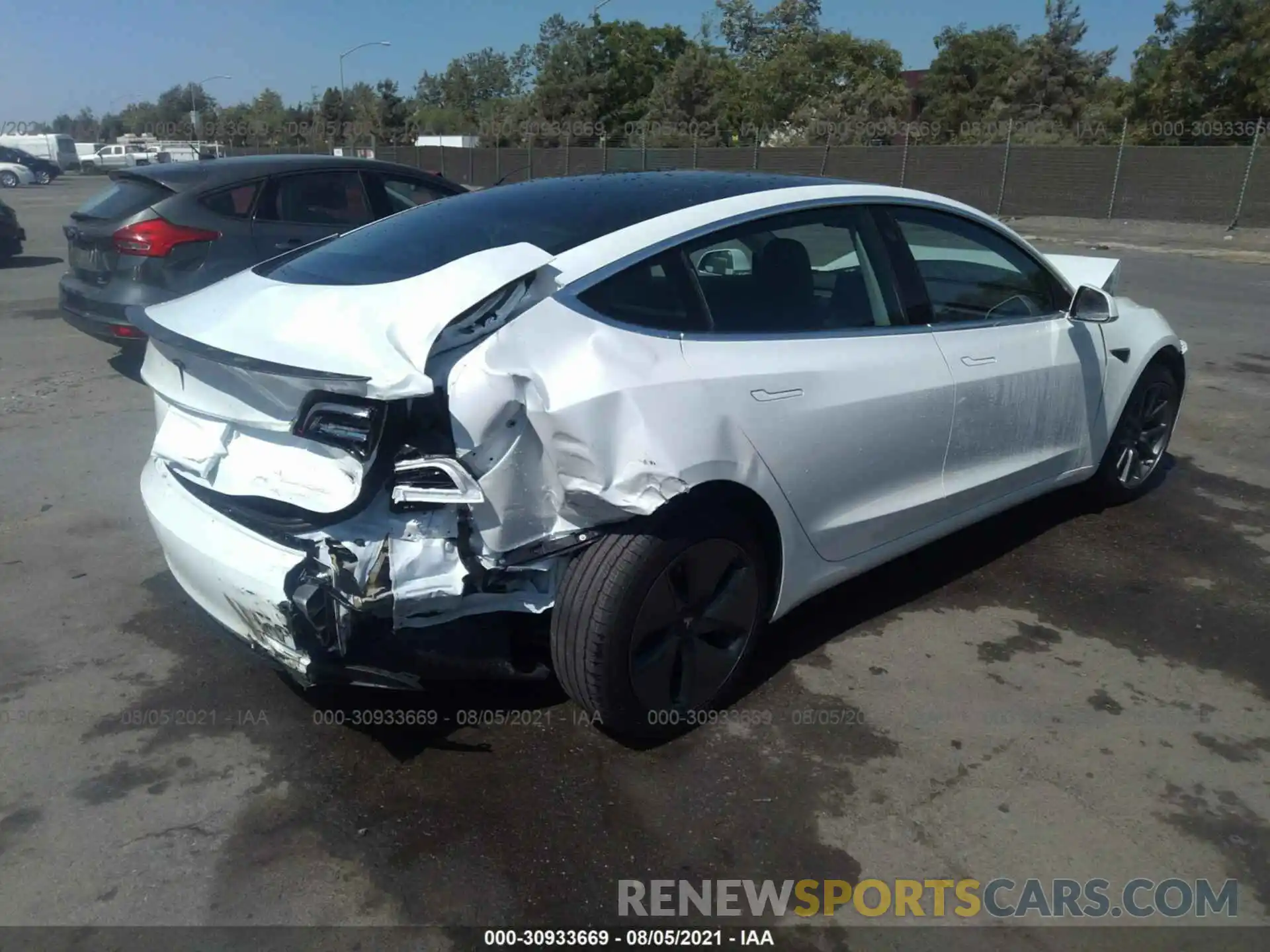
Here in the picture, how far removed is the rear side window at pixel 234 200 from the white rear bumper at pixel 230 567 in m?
4.55

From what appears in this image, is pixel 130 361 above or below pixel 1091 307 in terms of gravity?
below

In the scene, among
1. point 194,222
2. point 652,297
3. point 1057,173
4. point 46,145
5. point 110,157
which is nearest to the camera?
point 652,297

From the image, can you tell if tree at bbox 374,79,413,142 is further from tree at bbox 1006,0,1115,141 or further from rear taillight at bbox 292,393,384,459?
rear taillight at bbox 292,393,384,459

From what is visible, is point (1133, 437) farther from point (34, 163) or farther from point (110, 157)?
point (110, 157)

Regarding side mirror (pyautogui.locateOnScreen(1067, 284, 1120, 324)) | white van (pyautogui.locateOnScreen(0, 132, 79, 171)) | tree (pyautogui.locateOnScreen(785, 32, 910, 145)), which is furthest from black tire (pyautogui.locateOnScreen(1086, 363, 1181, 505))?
white van (pyautogui.locateOnScreen(0, 132, 79, 171))

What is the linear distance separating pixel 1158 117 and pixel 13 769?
39.1m

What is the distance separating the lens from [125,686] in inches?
135

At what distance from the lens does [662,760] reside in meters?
3.06

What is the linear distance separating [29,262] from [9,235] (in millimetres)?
951

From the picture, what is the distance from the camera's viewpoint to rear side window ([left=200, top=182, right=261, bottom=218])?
23.3ft

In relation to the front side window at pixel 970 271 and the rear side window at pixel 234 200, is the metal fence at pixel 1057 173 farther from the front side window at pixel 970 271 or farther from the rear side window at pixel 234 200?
the front side window at pixel 970 271

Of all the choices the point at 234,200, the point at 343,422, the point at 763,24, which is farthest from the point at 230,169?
the point at 763,24

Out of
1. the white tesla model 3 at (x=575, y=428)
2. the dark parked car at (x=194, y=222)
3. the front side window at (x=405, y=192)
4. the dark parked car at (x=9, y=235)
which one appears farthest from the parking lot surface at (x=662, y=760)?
the dark parked car at (x=9, y=235)

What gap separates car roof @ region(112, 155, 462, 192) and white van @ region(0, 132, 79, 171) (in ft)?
162
